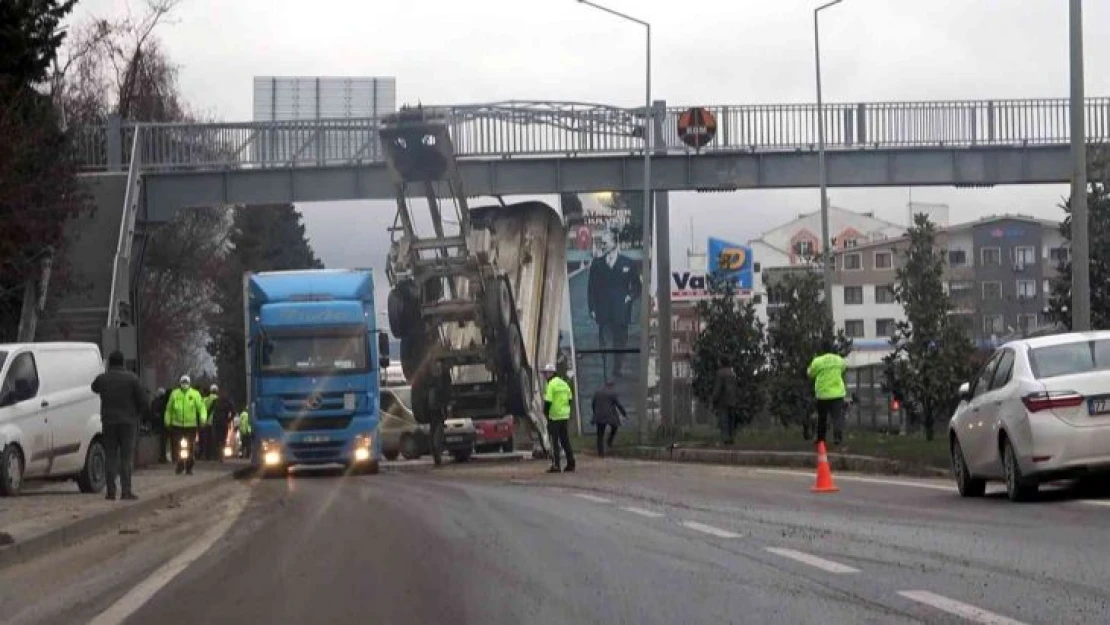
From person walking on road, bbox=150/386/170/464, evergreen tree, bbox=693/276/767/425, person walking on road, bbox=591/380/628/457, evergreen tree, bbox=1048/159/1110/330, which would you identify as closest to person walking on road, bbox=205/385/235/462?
person walking on road, bbox=150/386/170/464

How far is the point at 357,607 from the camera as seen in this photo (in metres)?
10.0

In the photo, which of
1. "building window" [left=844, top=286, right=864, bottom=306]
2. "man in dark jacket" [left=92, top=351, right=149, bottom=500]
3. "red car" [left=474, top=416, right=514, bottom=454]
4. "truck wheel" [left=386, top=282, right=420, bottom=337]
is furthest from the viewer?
"building window" [left=844, top=286, right=864, bottom=306]

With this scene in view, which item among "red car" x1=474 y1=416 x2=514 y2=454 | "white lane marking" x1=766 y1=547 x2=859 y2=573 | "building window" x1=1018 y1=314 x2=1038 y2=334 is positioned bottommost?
"white lane marking" x1=766 y1=547 x2=859 y2=573

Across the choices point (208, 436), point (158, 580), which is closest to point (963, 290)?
point (208, 436)

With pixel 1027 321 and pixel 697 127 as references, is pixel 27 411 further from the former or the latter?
pixel 1027 321

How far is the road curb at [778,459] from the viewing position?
24.2 meters

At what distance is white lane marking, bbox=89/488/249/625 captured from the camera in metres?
10.1

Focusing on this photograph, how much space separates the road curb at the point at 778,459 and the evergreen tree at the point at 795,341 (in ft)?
11.5

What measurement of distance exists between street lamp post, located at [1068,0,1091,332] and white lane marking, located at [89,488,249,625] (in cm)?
1062

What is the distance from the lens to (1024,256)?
67250 millimetres

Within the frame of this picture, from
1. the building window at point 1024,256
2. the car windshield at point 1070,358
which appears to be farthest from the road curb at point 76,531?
the building window at point 1024,256

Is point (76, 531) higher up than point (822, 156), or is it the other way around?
point (822, 156)

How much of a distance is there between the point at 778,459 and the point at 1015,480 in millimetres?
12651

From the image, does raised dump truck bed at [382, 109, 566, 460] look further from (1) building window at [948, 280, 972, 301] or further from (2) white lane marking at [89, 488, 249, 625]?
(1) building window at [948, 280, 972, 301]
